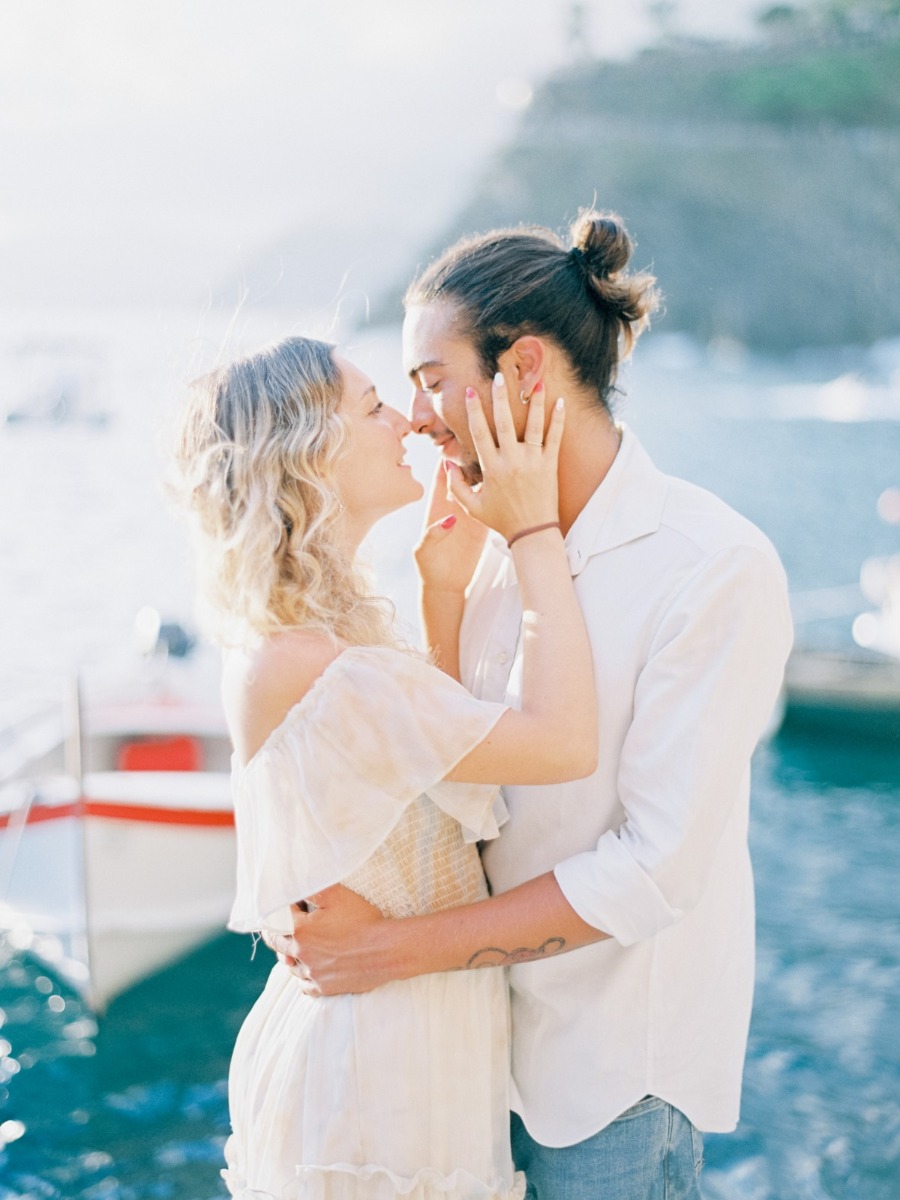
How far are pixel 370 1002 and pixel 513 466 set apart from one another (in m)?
0.79

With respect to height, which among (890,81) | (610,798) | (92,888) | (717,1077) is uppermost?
(890,81)

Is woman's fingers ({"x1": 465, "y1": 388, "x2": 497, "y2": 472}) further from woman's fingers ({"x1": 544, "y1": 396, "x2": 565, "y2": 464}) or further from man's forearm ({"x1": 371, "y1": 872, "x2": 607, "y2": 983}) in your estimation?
man's forearm ({"x1": 371, "y1": 872, "x2": 607, "y2": 983})

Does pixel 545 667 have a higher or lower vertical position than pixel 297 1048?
higher

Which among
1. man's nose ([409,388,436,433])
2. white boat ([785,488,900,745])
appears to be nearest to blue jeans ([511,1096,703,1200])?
man's nose ([409,388,436,433])

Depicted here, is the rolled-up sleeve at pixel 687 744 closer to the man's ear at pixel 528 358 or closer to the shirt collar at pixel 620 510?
the shirt collar at pixel 620 510

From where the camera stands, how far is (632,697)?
1.68 m

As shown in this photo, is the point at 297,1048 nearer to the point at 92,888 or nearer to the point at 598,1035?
the point at 598,1035

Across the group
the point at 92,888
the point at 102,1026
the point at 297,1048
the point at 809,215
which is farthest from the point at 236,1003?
the point at 809,215

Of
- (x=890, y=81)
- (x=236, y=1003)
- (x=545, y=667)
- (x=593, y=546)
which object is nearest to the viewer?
(x=545, y=667)

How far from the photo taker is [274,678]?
1.65 m

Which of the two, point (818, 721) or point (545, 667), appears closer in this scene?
point (545, 667)

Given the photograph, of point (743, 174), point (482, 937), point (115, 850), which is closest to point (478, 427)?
point (482, 937)

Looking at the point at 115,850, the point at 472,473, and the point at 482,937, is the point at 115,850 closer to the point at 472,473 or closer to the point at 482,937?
the point at 472,473

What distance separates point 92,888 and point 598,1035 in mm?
4733
